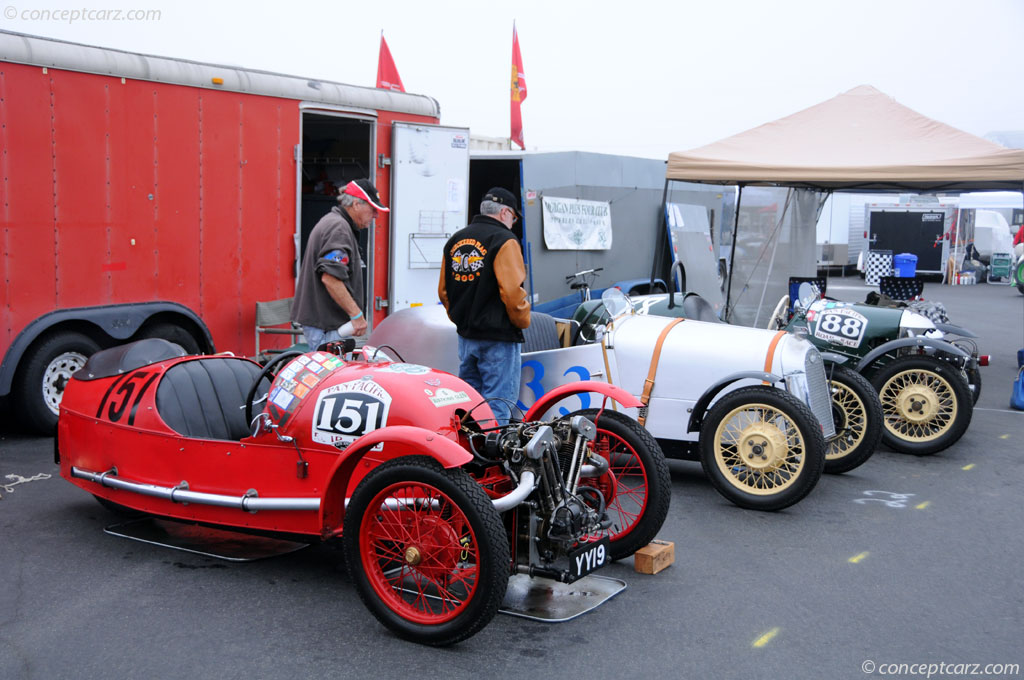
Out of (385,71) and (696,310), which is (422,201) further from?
(385,71)

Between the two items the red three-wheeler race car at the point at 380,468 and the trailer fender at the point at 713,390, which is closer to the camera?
the red three-wheeler race car at the point at 380,468

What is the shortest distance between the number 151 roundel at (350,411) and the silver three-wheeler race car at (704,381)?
1.38 m

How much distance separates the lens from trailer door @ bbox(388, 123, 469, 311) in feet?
32.2

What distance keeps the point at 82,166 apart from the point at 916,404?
22.7 ft

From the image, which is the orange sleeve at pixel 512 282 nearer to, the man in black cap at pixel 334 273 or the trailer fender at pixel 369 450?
the man in black cap at pixel 334 273

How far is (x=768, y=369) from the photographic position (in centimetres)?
596

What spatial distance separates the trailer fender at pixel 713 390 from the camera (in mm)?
5742

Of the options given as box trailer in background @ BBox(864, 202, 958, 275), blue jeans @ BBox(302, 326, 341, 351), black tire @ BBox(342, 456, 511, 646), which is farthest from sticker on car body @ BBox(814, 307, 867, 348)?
box trailer in background @ BBox(864, 202, 958, 275)

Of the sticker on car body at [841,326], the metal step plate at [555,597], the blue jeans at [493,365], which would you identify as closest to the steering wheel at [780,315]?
the sticker on car body at [841,326]

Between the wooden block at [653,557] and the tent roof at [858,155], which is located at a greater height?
the tent roof at [858,155]

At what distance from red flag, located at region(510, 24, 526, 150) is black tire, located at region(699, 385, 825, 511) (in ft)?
41.5

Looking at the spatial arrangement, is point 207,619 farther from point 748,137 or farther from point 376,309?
point 748,137

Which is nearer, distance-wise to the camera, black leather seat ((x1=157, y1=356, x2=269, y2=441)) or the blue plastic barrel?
black leather seat ((x1=157, y1=356, x2=269, y2=441))

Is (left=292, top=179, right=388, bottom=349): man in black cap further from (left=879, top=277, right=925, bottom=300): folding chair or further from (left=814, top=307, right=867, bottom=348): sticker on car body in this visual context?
(left=879, top=277, right=925, bottom=300): folding chair
